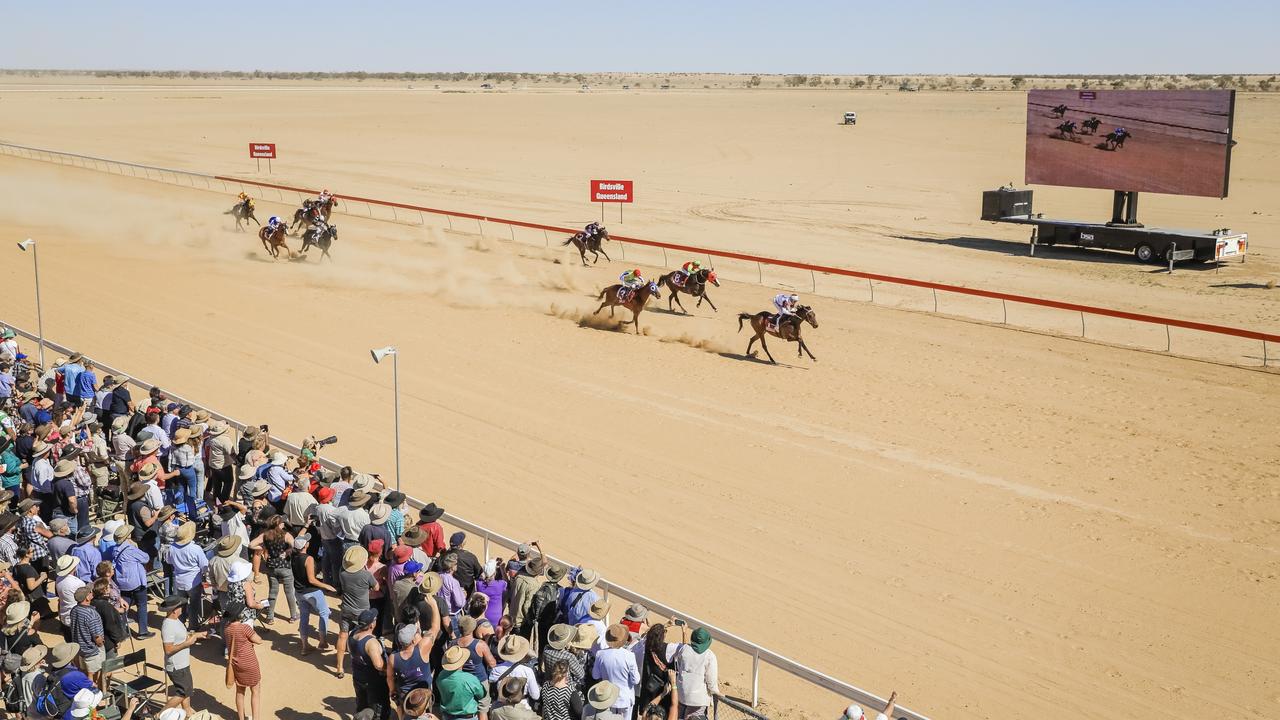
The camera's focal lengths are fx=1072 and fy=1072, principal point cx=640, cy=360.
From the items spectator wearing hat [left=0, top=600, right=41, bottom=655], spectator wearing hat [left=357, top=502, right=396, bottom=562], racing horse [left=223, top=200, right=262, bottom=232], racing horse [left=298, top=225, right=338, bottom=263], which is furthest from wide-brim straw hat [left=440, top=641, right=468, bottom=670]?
racing horse [left=223, top=200, right=262, bottom=232]

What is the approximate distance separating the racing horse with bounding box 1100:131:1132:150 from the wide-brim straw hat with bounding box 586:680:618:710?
2783 centimetres

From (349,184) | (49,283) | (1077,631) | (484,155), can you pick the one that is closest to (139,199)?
(349,184)

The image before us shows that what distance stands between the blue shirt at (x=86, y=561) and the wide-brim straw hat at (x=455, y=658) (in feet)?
11.4

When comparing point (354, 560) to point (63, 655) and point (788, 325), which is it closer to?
point (63, 655)

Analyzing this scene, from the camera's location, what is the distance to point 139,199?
40.3m

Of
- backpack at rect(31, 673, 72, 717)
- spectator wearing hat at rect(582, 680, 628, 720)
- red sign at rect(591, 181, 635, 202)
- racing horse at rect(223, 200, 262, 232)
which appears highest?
red sign at rect(591, 181, 635, 202)

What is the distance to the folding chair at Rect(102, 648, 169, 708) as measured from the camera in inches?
290

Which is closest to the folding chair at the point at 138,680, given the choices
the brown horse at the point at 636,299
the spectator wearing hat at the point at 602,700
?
the spectator wearing hat at the point at 602,700

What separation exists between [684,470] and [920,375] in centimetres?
616

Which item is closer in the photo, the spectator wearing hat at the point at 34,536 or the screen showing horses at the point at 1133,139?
the spectator wearing hat at the point at 34,536

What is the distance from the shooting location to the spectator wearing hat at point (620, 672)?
687cm

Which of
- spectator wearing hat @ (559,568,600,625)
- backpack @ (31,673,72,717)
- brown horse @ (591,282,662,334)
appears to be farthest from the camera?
brown horse @ (591,282,662,334)

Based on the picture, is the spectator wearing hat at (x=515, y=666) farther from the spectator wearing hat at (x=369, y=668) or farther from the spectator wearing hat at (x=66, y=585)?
the spectator wearing hat at (x=66, y=585)

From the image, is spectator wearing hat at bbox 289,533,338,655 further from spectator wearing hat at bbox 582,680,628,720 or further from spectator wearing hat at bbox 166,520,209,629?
spectator wearing hat at bbox 582,680,628,720
